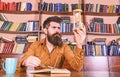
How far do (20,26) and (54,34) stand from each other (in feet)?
4.21

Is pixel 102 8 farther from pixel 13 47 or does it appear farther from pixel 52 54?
pixel 52 54

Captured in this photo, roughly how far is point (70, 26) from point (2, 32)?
1190mm

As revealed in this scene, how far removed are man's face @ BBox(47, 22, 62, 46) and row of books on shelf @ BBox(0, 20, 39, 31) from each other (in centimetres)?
103

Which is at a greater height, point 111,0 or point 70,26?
point 111,0

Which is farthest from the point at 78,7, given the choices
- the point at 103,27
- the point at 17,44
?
the point at 17,44

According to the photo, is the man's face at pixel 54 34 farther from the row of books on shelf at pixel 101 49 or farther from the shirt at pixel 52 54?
the row of books on shelf at pixel 101 49

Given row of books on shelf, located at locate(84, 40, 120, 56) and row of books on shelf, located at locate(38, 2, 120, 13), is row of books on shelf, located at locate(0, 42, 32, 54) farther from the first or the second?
row of books on shelf, located at locate(84, 40, 120, 56)

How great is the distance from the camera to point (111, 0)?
3.89 m

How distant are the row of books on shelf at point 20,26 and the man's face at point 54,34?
3.40 ft

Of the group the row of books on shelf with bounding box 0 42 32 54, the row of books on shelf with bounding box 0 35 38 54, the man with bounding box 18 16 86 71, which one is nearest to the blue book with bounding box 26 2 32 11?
the row of books on shelf with bounding box 0 35 38 54

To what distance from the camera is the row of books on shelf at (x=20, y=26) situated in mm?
3479

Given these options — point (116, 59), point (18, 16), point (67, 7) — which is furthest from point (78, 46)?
point (18, 16)

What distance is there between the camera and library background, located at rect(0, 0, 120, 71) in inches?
133

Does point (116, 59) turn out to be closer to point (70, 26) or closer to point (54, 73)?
point (70, 26)
